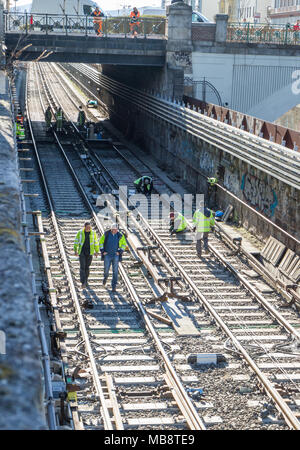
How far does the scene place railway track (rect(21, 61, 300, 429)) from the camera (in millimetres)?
10312

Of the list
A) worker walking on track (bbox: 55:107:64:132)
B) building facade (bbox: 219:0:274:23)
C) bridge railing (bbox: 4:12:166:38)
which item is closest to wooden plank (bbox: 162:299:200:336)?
bridge railing (bbox: 4:12:166:38)

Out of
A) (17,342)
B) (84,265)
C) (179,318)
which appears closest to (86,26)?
(84,265)

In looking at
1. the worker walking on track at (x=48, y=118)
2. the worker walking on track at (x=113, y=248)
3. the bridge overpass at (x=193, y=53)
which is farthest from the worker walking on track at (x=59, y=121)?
the worker walking on track at (x=113, y=248)

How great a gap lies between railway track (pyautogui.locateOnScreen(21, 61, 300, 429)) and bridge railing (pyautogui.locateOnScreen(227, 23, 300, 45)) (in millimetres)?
16289

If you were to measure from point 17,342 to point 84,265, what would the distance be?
33.1 feet

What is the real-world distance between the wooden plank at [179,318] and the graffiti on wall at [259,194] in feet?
17.4

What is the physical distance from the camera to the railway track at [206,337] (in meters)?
10.3

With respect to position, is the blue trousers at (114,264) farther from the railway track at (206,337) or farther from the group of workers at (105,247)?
the railway track at (206,337)

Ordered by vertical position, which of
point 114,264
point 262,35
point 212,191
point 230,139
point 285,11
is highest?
point 285,11

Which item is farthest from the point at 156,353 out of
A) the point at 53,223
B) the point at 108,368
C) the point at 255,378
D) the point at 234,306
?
the point at 53,223

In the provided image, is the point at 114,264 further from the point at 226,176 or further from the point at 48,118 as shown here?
the point at 48,118

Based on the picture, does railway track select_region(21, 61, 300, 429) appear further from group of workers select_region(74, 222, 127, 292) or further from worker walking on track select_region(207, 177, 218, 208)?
worker walking on track select_region(207, 177, 218, 208)

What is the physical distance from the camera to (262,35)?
33531 mm

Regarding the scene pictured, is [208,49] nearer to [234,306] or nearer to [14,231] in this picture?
[234,306]
